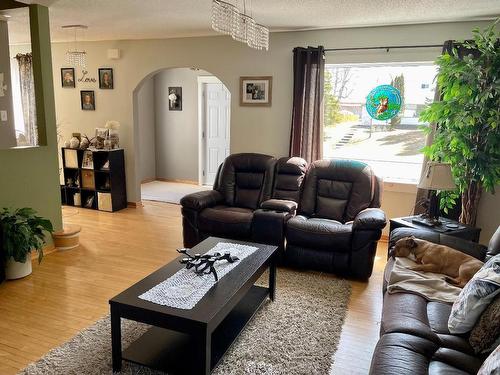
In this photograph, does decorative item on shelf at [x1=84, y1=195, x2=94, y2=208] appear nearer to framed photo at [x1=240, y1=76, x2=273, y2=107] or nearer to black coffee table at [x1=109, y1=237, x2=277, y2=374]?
framed photo at [x1=240, y1=76, x2=273, y2=107]

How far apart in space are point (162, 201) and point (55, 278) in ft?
9.55

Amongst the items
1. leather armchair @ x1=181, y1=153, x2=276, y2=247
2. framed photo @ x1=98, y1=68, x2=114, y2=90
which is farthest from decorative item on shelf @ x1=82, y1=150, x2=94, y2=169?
leather armchair @ x1=181, y1=153, x2=276, y2=247

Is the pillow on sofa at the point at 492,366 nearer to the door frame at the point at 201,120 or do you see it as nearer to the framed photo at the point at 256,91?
the framed photo at the point at 256,91

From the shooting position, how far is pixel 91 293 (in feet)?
10.1

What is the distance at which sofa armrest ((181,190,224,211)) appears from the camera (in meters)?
3.83

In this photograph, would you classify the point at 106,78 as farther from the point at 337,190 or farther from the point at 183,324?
the point at 183,324

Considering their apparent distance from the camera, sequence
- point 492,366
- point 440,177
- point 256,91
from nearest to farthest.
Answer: point 492,366 < point 440,177 < point 256,91

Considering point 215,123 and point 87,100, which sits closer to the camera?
point 87,100

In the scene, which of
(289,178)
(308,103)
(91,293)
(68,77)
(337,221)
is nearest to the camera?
(91,293)

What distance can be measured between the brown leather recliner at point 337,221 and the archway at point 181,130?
131 inches

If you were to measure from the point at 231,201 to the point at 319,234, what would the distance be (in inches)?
48.0

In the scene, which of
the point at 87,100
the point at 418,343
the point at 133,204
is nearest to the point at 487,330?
the point at 418,343

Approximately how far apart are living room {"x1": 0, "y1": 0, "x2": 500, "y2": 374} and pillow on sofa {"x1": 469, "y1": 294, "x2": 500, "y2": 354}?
2 centimetres

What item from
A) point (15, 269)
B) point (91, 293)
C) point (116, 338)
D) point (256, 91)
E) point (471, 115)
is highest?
point (256, 91)
